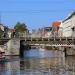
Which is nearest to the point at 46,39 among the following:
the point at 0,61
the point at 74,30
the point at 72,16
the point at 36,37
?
the point at 36,37

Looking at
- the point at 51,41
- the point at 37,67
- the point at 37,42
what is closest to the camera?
the point at 37,67

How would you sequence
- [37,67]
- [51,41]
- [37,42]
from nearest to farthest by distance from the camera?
1. [37,67]
2. [51,41]
3. [37,42]

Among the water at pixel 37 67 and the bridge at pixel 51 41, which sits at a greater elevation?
the bridge at pixel 51 41

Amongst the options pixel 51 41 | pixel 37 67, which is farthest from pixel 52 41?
pixel 37 67

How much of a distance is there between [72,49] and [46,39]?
9952mm

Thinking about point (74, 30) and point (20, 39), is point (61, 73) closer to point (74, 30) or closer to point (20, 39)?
point (20, 39)

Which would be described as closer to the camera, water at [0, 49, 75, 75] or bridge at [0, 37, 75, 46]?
water at [0, 49, 75, 75]

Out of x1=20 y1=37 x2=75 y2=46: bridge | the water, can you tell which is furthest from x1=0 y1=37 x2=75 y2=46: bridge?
the water

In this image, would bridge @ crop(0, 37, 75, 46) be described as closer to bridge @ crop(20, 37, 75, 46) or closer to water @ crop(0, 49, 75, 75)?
bridge @ crop(20, 37, 75, 46)

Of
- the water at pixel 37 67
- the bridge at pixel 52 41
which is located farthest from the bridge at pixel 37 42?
the water at pixel 37 67

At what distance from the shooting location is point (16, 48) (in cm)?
11238

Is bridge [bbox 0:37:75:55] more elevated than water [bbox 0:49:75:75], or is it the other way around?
bridge [bbox 0:37:75:55]

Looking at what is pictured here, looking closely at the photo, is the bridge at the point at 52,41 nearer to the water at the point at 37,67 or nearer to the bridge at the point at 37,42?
the bridge at the point at 37,42

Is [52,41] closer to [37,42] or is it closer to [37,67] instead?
[37,42]
